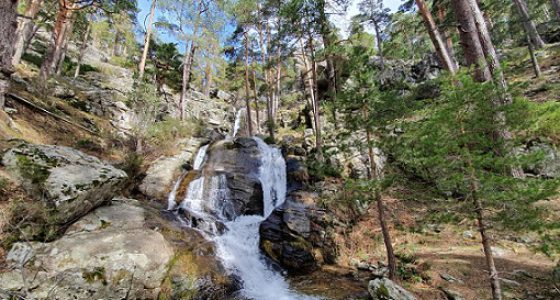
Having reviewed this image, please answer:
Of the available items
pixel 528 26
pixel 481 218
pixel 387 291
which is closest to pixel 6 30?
pixel 387 291

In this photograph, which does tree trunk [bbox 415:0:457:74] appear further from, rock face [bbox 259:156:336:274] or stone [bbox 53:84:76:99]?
stone [bbox 53:84:76:99]

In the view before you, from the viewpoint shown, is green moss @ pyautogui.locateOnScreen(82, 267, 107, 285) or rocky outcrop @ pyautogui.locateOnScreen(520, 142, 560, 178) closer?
green moss @ pyautogui.locateOnScreen(82, 267, 107, 285)

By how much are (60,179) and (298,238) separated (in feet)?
22.0

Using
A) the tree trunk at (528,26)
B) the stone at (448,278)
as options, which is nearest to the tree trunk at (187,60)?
the stone at (448,278)

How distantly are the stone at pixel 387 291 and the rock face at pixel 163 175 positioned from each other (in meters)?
8.35

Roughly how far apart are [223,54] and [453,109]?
17522mm

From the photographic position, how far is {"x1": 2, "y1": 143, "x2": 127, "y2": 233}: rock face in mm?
5309

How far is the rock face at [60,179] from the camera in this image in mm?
5309

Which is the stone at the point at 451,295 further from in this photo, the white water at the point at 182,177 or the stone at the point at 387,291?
the white water at the point at 182,177

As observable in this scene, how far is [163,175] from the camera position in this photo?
11.0 meters

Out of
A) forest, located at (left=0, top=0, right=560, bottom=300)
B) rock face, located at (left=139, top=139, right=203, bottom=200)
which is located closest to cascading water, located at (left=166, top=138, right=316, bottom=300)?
forest, located at (left=0, top=0, right=560, bottom=300)

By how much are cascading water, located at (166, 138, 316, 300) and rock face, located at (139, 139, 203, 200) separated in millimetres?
966

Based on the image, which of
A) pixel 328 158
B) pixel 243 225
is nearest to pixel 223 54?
pixel 328 158

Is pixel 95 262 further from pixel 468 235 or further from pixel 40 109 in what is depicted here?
pixel 468 235
